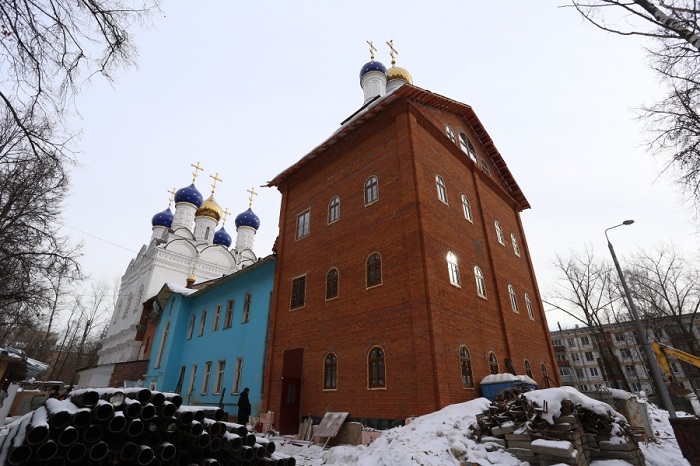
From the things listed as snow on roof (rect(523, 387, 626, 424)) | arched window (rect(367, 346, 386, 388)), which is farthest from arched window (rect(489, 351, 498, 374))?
snow on roof (rect(523, 387, 626, 424))

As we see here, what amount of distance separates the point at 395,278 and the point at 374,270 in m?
1.06

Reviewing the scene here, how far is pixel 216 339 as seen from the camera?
19609 mm

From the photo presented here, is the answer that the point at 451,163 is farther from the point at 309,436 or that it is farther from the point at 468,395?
the point at 309,436

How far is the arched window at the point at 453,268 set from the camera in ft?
40.5

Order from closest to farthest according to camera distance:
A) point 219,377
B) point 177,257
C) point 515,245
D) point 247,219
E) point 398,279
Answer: point 398,279, point 219,377, point 515,245, point 177,257, point 247,219

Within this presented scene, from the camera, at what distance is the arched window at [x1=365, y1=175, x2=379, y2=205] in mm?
13758

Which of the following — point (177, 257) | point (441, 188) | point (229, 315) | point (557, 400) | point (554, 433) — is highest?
point (177, 257)

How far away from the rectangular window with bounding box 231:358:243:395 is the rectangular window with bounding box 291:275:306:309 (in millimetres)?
4886

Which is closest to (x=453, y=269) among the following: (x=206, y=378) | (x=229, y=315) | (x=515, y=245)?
(x=515, y=245)

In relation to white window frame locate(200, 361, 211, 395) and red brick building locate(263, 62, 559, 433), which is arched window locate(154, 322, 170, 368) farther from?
red brick building locate(263, 62, 559, 433)

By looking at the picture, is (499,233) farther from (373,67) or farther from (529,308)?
(373,67)

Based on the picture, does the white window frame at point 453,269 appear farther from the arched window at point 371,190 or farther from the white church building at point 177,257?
the white church building at point 177,257

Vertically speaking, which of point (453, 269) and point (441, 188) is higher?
point (441, 188)

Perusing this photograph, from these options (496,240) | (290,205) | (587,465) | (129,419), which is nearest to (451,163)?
(496,240)
